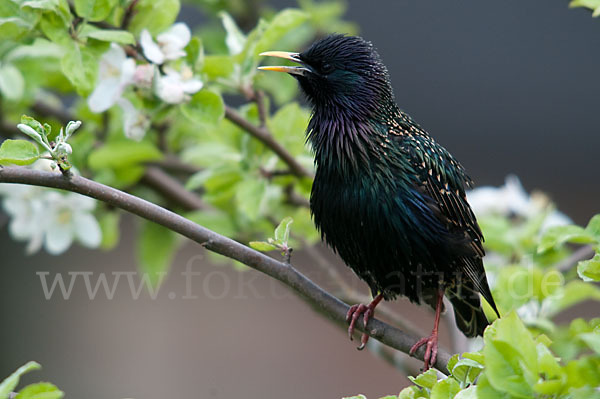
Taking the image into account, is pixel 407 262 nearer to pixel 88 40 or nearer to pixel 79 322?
pixel 88 40

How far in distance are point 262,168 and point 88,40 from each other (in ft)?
2.89

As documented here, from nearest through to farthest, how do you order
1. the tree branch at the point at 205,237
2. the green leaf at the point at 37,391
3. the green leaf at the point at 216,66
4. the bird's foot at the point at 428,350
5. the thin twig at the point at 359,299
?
the green leaf at the point at 37,391
the tree branch at the point at 205,237
the bird's foot at the point at 428,350
the green leaf at the point at 216,66
the thin twig at the point at 359,299

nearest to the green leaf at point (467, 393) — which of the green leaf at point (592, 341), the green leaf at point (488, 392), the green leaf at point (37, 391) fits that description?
the green leaf at point (488, 392)

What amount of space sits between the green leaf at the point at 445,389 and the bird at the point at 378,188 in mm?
747

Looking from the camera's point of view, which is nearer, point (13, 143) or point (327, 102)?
point (13, 143)

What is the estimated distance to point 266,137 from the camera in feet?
9.40

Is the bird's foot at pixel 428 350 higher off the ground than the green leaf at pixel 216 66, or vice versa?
the green leaf at pixel 216 66

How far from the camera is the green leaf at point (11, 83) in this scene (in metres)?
2.97

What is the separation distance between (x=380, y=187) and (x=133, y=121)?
0.89 m

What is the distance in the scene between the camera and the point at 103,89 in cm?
259

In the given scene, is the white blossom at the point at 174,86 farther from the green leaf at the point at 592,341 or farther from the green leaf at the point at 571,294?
the green leaf at the point at 592,341

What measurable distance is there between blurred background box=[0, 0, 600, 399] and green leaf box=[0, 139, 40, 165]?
377 centimetres

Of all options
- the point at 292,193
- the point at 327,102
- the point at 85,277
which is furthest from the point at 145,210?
the point at 85,277

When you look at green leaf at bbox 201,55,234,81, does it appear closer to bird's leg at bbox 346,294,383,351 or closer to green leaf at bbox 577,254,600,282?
bird's leg at bbox 346,294,383,351
